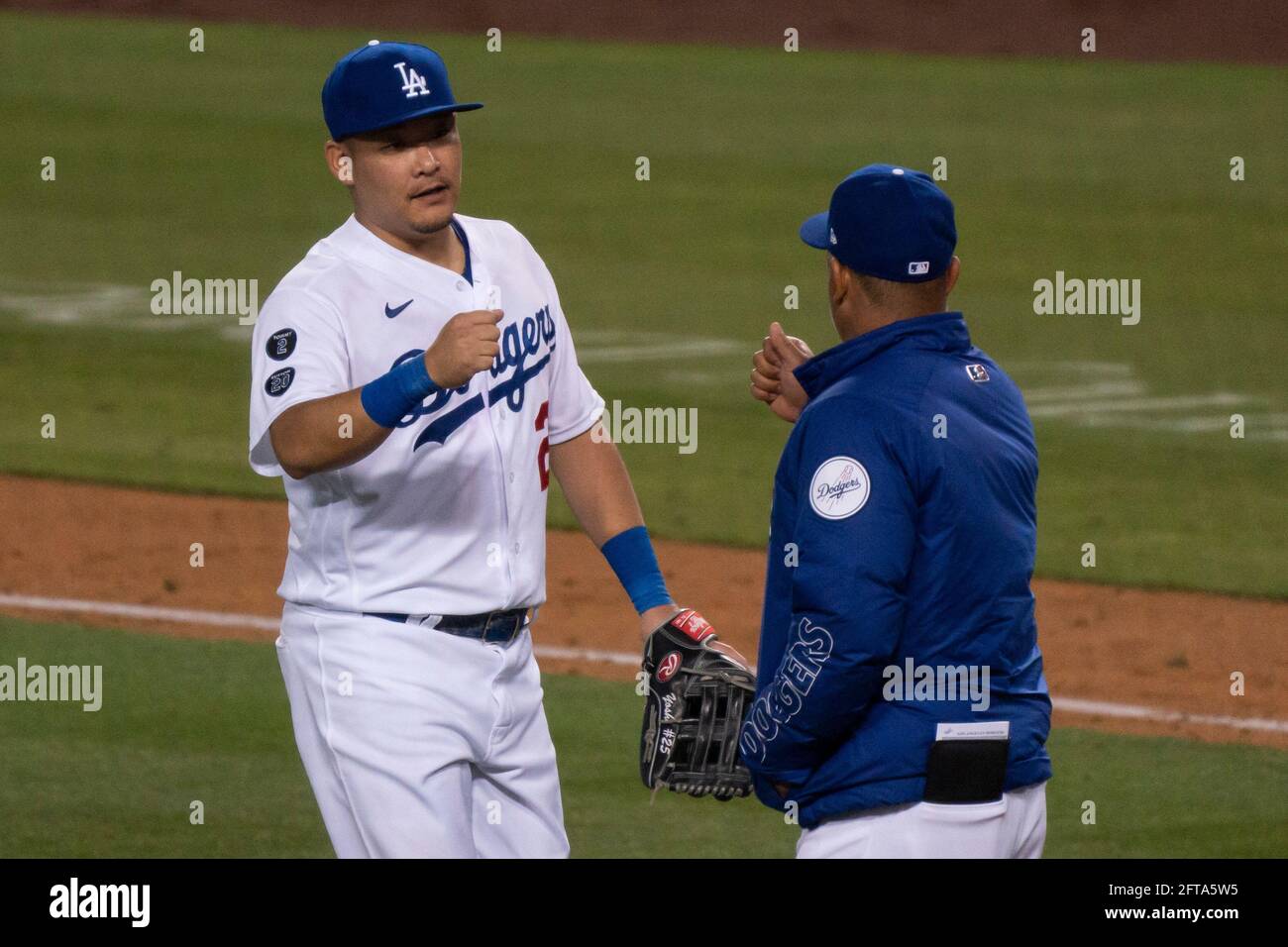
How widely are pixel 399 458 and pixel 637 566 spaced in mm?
670

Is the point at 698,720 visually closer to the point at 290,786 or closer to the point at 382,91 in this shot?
the point at 382,91

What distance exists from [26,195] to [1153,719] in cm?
1594

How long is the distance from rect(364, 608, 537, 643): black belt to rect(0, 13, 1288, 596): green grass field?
600 centimetres

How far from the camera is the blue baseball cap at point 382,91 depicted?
4250 millimetres

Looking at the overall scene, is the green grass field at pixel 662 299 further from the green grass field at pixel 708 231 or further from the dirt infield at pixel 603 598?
the dirt infield at pixel 603 598

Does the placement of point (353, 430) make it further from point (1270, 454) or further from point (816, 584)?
point (1270, 454)

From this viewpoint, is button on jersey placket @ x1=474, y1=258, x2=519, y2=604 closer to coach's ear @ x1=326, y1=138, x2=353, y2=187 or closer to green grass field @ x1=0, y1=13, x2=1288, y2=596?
coach's ear @ x1=326, y1=138, x2=353, y2=187

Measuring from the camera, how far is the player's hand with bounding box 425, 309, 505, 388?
12.8 feet

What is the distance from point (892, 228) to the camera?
376 cm

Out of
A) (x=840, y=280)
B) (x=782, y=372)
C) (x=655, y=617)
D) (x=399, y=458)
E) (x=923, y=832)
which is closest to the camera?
(x=923, y=832)

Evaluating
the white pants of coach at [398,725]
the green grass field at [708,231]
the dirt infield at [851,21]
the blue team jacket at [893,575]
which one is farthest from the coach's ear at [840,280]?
the dirt infield at [851,21]

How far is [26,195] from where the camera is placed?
69.9ft

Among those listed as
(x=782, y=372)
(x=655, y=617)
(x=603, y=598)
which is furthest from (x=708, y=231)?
(x=782, y=372)

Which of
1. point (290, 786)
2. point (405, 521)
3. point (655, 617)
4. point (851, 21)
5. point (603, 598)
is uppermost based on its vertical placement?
point (851, 21)
